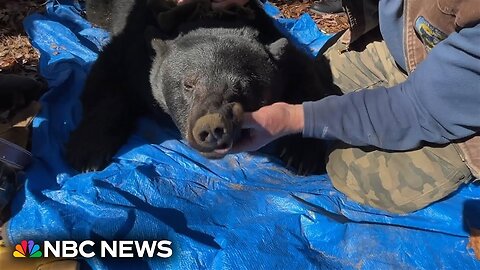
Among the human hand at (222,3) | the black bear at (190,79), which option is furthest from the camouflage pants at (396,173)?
the human hand at (222,3)

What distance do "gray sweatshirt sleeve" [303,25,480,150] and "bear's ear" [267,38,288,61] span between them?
66 centimetres

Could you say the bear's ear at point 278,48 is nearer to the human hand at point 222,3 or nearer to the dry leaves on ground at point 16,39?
the human hand at point 222,3

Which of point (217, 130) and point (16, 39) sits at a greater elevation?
point (217, 130)

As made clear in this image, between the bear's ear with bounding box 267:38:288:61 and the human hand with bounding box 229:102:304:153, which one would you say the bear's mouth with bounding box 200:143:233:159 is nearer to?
the human hand with bounding box 229:102:304:153

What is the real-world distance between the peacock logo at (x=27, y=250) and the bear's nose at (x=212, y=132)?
2.98 feet

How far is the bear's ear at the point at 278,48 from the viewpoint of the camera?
3119 millimetres

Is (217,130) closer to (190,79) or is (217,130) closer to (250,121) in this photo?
(250,121)

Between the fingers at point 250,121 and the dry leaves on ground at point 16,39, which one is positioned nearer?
the fingers at point 250,121

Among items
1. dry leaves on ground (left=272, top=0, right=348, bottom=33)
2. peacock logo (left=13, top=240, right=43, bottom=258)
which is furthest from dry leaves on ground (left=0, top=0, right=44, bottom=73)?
dry leaves on ground (left=272, top=0, right=348, bottom=33)

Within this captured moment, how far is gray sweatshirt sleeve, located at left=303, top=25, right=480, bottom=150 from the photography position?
2252 mm

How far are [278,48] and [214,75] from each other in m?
0.51

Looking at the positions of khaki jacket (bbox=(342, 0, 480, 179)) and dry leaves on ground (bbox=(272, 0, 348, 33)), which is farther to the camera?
dry leaves on ground (bbox=(272, 0, 348, 33))

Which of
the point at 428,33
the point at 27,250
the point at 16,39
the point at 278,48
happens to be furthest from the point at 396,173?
the point at 16,39

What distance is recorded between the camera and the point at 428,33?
250 centimetres
